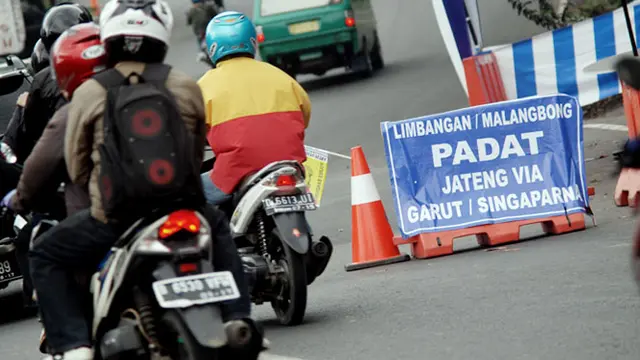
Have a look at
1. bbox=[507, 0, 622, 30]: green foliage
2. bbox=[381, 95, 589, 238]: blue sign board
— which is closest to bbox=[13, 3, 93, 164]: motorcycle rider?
bbox=[381, 95, 589, 238]: blue sign board

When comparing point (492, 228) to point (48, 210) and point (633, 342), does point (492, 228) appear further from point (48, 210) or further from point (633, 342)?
point (48, 210)

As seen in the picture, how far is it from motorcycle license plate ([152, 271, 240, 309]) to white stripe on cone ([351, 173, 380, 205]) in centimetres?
591

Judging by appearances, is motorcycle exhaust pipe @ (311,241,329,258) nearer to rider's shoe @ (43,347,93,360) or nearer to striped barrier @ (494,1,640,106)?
rider's shoe @ (43,347,93,360)

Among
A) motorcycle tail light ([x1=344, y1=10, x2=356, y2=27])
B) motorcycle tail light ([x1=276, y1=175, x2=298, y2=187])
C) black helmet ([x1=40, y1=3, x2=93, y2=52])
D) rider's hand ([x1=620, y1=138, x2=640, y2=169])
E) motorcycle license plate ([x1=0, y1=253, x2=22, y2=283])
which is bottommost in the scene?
motorcycle tail light ([x1=344, y1=10, x2=356, y2=27])

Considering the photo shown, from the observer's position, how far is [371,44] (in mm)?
29344

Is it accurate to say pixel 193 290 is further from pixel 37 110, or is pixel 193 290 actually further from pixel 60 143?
pixel 37 110

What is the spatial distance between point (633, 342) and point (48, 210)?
2.74 meters

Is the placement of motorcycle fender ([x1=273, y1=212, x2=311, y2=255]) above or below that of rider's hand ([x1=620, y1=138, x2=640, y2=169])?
below

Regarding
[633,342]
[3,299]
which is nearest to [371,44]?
[3,299]

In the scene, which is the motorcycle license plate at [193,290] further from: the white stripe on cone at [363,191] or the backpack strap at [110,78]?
the white stripe on cone at [363,191]

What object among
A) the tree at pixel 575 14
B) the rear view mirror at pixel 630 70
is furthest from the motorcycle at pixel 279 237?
the tree at pixel 575 14

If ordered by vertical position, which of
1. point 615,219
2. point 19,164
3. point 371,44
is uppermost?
point 19,164

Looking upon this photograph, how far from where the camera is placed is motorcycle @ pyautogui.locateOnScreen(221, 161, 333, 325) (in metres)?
8.80

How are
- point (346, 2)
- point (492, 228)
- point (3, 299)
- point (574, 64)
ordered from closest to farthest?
1. point (492, 228)
2. point (3, 299)
3. point (574, 64)
4. point (346, 2)
